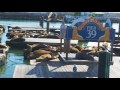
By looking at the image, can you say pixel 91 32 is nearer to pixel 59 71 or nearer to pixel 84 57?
pixel 84 57

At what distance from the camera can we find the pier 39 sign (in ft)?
44.2

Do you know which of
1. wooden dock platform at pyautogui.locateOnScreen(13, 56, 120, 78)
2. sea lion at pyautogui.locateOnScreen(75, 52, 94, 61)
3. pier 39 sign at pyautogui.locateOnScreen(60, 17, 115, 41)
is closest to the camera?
wooden dock platform at pyautogui.locateOnScreen(13, 56, 120, 78)

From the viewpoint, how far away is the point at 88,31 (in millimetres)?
14492

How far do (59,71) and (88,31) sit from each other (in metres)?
2.85

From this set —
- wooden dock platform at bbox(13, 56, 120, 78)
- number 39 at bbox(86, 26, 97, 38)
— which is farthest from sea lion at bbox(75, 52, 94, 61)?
number 39 at bbox(86, 26, 97, 38)

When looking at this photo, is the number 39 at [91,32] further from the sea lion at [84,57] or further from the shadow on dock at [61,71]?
the shadow on dock at [61,71]

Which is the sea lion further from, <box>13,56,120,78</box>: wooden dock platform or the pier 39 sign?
the pier 39 sign

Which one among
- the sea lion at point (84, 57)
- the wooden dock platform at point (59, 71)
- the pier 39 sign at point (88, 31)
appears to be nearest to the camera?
the wooden dock platform at point (59, 71)

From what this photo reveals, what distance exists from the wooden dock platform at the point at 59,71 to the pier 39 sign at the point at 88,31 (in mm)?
1443

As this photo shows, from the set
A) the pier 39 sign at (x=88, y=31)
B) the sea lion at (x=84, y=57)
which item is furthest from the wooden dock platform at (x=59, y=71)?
the pier 39 sign at (x=88, y=31)

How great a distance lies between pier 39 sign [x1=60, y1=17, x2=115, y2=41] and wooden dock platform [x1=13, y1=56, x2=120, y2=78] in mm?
1443

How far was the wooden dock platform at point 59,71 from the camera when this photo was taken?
12.2 metres
